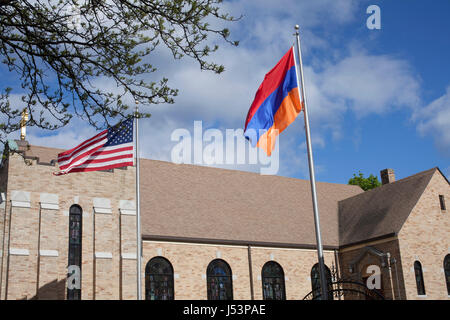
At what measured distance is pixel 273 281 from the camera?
28.8 meters

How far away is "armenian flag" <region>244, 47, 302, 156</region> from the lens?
563 inches

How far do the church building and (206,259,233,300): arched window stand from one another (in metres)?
0.06

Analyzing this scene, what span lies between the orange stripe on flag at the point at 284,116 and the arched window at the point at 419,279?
55.8 feet

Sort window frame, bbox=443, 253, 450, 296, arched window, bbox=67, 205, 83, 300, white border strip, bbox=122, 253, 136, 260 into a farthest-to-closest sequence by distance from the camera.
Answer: window frame, bbox=443, 253, 450, 296
white border strip, bbox=122, 253, 136, 260
arched window, bbox=67, 205, 83, 300

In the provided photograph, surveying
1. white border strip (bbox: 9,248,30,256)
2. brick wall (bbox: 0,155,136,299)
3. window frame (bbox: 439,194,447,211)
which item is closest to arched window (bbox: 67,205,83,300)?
brick wall (bbox: 0,155,136,299)

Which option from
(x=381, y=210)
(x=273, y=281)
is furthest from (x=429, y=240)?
(x=273, y=281)

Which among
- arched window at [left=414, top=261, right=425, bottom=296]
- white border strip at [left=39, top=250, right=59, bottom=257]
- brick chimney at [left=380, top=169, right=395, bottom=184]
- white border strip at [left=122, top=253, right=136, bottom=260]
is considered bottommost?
arched window at [left=414, top=261, right=425, bottom=296]

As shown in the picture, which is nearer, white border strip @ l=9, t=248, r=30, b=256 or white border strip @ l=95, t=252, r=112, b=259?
white border strip @ l=9, t=248, r=30, b=256

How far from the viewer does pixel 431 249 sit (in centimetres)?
2838

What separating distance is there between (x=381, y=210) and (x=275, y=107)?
60.4 feet

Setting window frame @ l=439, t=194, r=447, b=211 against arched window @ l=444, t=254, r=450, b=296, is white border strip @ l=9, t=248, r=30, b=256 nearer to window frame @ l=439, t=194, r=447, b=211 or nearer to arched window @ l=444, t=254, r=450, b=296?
arched window @ l=444, t=254, r=450, b=296

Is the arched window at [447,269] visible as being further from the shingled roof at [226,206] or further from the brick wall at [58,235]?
the brick wall at [58,235]

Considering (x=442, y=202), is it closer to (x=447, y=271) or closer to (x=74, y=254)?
(x=447, y=271)
